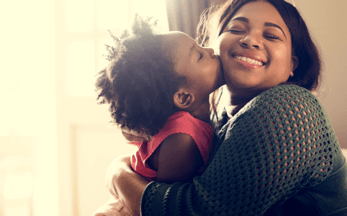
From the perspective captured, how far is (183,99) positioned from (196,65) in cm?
14

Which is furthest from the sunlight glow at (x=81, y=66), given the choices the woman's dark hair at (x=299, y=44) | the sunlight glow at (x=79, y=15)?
the woman's dark hair at (x=299, y=44)

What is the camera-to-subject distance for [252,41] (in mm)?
927

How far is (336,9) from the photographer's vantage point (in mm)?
1849

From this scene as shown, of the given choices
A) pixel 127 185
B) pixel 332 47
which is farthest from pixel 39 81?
pixel 332 47

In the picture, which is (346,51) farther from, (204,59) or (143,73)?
(143,73)

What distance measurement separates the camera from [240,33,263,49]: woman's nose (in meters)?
0.93

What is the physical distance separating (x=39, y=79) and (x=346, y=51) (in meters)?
2.88

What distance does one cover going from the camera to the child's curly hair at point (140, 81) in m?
0.86

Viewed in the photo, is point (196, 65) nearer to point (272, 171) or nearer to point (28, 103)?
point (272, 171)

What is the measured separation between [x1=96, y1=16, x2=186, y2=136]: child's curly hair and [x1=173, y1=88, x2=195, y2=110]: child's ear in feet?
0.08

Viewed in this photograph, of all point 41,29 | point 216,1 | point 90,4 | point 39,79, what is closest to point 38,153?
point 39,79

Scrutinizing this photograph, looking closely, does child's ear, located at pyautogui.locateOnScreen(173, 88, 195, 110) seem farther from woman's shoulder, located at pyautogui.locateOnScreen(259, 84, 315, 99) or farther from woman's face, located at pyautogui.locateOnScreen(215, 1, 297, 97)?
woman's shoulder, located at pyautogui.locateOnScreen(259, 84, 315, 99)

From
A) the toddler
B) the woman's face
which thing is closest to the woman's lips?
the woman's face

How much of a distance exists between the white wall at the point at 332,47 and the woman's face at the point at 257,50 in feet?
3.64
